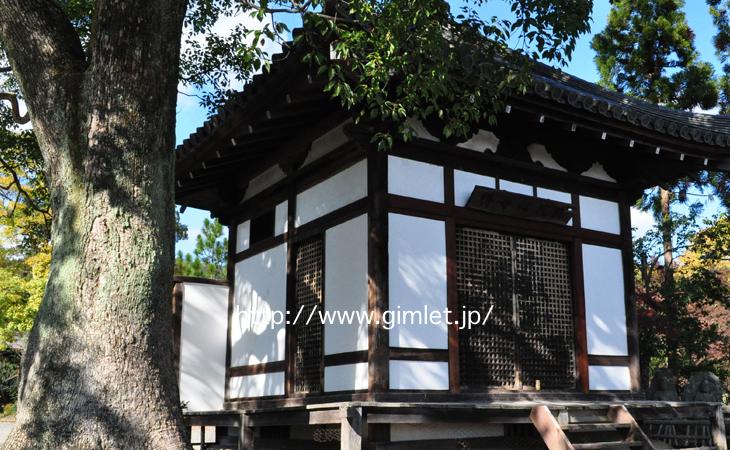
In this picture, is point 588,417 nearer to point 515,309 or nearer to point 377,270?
point 515,309

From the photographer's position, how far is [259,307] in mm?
8258

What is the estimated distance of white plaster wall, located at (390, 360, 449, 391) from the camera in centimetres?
598

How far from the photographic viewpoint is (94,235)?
4.23 meters

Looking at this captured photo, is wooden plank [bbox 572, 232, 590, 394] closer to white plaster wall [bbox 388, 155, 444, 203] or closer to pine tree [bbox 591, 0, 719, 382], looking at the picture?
white plaster wall [bbox 388, 155, 444, 203]

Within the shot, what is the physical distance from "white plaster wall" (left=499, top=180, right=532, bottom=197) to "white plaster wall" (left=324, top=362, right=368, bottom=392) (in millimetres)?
2321

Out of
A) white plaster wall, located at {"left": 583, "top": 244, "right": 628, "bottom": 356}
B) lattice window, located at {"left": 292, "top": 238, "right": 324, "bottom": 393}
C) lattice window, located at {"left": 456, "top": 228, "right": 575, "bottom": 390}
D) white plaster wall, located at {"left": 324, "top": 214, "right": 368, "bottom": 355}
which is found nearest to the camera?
white plaster wall, located at {"left": 324, "top": 214, "right": 368, "bottom": 355}

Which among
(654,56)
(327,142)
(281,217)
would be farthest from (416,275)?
(654,56)

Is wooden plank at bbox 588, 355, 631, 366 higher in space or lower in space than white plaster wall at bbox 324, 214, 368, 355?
lower

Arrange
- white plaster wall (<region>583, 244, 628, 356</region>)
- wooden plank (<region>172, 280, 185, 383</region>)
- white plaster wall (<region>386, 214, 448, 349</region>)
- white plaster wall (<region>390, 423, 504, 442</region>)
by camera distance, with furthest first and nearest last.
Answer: wooden plank (<region>172, 280, 185, 383</region>) < white plaster wall (<region>583, 244, 628, 356</region>) < white plaster wall (<region>386, 214, 448, 349</region>) < white plaster wall (<region>390, 423, 504, 442</region>)

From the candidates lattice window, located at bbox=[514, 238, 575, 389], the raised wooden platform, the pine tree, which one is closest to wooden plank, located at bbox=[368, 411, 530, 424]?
the raised wooden platform

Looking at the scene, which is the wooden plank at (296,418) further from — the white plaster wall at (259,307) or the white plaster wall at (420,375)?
the white plaster wall at (259,307)

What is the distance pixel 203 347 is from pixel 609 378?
15.7 feet

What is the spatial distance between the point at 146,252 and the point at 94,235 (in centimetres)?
32

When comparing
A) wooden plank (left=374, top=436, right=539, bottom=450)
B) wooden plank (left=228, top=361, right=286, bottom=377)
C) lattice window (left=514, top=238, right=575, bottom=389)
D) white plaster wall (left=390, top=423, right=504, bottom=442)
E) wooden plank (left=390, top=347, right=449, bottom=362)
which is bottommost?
wooden plank (left=374, top=436, right=539, bottom=450)
